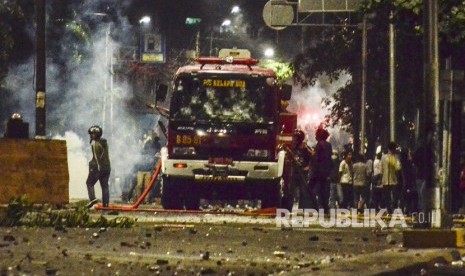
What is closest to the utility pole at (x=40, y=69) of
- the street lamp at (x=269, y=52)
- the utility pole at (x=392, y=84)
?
the utility pole at (x=392, y=84)

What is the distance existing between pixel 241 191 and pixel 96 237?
10.9 metres

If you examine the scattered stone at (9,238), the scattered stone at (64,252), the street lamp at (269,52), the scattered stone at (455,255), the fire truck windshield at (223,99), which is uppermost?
the street lamp at (269,52)

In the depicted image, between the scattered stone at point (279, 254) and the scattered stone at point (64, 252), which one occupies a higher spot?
the scattered stone at point (64, 252)

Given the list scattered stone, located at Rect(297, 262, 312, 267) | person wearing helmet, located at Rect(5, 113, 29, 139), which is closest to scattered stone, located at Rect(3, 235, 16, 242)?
scattered stone, located at Rect(297, 262, 312, 267)

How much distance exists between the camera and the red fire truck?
2748 centimetres

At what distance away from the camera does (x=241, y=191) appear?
28078mm

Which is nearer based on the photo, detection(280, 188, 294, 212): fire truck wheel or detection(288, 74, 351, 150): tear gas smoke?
detection(280, 188, 294, 212): fire truck wheel

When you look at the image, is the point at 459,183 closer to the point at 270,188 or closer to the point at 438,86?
the point at 270,188

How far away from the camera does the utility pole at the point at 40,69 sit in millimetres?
27641

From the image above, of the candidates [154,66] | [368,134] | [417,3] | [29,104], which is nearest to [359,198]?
[417,3]

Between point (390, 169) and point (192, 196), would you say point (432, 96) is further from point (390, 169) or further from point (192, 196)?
point (390, 169)

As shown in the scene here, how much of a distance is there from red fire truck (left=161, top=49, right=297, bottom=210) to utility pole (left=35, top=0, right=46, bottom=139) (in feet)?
8.13

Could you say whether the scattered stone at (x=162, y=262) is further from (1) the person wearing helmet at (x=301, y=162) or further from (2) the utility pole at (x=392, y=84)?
(2) the utility pole at (x=392, y=84)

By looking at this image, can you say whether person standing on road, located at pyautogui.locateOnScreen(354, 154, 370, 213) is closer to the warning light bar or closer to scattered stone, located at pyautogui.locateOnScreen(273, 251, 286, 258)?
the warning light bar
